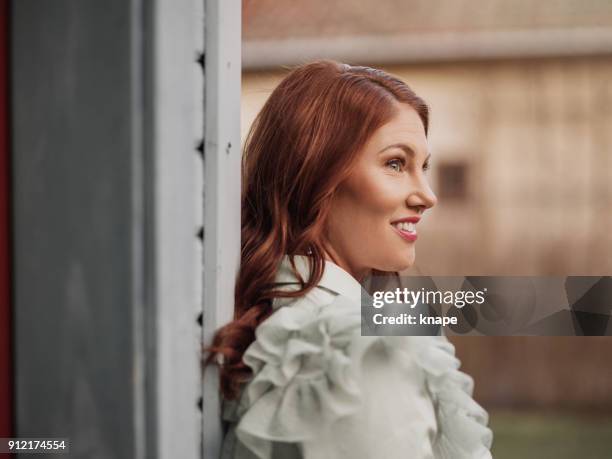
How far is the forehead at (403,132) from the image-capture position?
42.4 inches

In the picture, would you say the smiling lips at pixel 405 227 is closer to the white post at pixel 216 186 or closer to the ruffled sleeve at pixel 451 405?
the ruffled sleeve at pixel 451 405

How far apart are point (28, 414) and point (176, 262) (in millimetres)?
233

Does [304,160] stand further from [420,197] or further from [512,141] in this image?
[512,141]

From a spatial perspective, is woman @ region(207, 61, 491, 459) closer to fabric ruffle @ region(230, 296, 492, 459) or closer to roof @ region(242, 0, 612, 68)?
fabric ruffle @ region(230, 296, 492, 459)

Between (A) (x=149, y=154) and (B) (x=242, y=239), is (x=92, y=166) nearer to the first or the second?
(A) (x=149, y=154)

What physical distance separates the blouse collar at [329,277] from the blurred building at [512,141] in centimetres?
318

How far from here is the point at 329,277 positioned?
1.03 metres

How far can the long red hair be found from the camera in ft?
3.38

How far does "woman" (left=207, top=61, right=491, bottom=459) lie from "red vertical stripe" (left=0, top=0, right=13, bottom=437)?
249 millimetres

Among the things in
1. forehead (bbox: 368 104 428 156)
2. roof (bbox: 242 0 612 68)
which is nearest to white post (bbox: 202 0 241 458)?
forehead (bbox: 368 104 428 156)

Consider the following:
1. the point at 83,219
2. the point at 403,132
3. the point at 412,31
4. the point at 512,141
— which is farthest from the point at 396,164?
the point at 412,31

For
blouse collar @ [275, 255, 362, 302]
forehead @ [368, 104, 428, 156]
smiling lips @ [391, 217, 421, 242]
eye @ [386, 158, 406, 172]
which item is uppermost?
forehead @ [368, 104, 428, 156]

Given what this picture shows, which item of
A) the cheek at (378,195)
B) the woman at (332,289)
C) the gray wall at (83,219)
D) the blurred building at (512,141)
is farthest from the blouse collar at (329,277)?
the blurred building at (512,141)

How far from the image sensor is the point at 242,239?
110 centimetres
